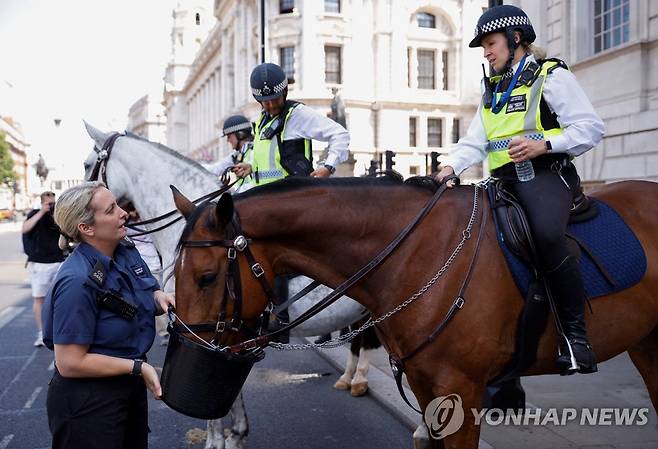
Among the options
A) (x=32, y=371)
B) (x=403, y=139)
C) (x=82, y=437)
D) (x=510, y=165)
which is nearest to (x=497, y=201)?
(x=510, y=165)

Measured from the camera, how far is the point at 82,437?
270 cm

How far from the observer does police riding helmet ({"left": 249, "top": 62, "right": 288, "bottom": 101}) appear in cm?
462

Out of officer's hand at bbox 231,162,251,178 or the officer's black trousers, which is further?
officer's hand at bbox 231,162,251,178

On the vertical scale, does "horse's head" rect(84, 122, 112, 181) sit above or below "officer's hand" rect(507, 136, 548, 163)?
above

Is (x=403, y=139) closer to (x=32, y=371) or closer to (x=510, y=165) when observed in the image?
(x=32, y=371)

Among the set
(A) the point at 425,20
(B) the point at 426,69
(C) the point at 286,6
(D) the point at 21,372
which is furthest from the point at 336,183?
(A) the point at 425,20

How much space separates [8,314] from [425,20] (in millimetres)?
40780

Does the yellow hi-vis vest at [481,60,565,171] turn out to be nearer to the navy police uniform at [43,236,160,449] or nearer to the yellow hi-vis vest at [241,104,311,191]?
the yellow hi-vis vest at [241,104,311,191]

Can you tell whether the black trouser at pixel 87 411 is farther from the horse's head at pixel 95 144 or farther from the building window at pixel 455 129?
the building window at pixel 455 129

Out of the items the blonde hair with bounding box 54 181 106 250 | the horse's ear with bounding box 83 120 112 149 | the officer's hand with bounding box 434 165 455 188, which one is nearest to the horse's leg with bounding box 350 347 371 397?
the officer's hand with bounding box 434 165 455 188

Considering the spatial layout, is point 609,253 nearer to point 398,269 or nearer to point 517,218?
point 517,218

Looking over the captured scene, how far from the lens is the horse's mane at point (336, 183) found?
9.98 ft

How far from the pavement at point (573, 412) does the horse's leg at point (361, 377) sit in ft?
0.36

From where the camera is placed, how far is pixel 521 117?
3.23 meters
